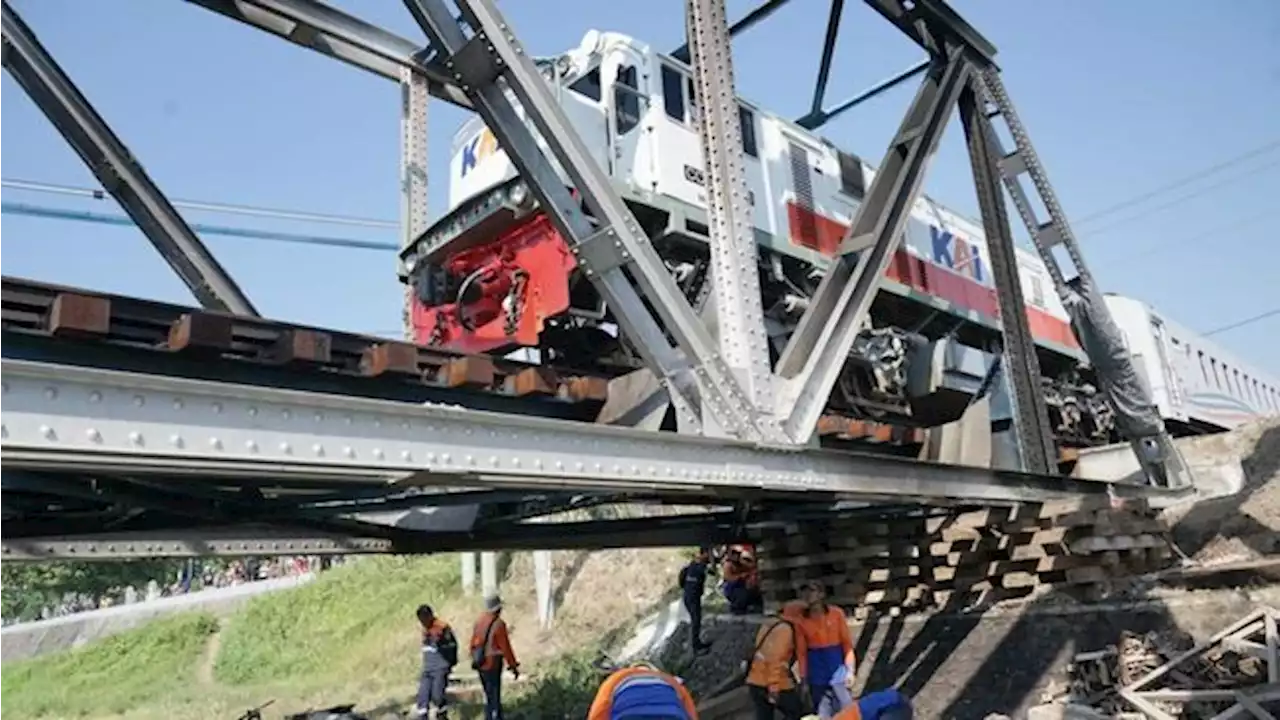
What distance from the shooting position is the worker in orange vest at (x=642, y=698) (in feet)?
7.93

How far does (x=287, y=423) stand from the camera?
9.12 ft

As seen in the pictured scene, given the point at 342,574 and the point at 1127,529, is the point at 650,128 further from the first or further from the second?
the point at 342,574

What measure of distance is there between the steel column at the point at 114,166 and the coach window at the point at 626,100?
12.4ft

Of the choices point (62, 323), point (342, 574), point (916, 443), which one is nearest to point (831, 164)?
point (916, 443)

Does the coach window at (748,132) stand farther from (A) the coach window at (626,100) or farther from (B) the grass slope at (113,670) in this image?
(B) the grass slope at (113,670)

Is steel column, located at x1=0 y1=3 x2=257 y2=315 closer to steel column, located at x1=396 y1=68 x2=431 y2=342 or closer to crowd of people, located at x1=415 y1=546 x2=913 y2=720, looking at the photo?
steel column, located at x1=396 y1=68 x2=431 y2=342

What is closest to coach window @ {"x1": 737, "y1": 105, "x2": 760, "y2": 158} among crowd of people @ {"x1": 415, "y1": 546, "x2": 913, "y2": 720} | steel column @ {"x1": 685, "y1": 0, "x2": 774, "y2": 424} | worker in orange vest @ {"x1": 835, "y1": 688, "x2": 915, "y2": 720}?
steel column @ {"x1": 685, "y1": 0, "x2": 774, "y2": 424}

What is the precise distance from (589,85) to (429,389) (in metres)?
4.45

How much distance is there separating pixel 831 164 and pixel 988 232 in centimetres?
306

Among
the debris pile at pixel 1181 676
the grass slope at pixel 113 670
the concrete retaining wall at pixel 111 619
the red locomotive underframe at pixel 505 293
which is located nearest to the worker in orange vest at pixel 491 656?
the red locomotive underframe at pixel 505 293

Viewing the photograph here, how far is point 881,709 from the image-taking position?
369 cm

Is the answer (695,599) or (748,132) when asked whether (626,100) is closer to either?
(748,132)

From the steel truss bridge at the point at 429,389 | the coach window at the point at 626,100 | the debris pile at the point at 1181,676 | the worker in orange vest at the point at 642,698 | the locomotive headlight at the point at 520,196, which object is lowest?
the debris pile at the point at 1181,676

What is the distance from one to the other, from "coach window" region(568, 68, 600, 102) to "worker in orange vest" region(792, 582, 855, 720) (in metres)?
4.60
